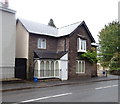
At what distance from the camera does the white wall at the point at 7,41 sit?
17.9 meters

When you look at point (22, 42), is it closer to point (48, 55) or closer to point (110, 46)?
point (48, 55)

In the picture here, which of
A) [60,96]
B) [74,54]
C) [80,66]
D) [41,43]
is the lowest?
[60,96]

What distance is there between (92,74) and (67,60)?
6.44m

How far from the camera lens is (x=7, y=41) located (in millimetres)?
18391

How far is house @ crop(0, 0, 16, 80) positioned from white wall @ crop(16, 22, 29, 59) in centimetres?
200

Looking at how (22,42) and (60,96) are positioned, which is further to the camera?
(22,42)

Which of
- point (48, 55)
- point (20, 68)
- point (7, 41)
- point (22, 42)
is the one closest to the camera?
point (7, 41)

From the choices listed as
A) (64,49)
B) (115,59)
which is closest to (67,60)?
(64,49)

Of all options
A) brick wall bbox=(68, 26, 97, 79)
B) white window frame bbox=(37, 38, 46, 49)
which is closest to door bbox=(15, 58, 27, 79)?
white window frame bbox=(37, 38, 46, 49)

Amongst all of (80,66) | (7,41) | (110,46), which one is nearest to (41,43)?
(7,41)

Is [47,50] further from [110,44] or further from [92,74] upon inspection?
[110,44]

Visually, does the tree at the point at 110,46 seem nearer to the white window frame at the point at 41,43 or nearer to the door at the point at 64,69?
the door at the point at 64,69

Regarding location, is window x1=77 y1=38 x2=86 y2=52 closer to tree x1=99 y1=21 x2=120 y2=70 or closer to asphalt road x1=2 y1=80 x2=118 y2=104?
asphalt road x1=2 y1=80 x2=118 y2=104

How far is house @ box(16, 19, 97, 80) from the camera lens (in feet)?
66.0
